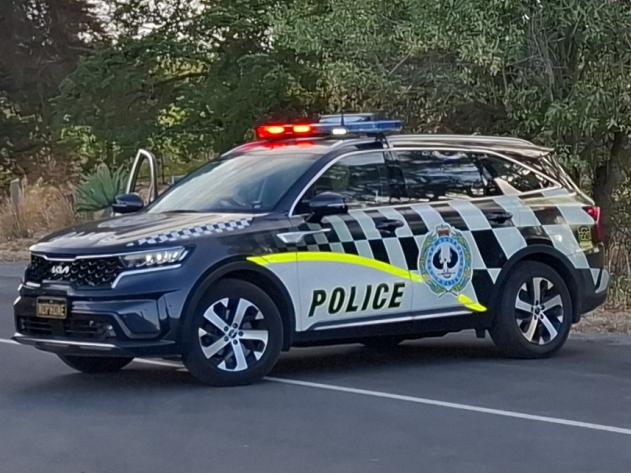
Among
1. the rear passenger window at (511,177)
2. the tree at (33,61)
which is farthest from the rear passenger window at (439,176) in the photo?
the tree at (33,61)

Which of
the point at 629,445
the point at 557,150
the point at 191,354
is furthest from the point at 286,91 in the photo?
the point at 629,445

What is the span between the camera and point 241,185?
990 cm

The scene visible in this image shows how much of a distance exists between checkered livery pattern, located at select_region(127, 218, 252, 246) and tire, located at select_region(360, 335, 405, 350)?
1873mm

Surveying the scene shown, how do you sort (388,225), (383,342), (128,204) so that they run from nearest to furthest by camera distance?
(388,225) < (128,204) < (383,342)

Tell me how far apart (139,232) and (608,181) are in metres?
8.70

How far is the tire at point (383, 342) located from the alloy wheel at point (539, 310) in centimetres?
98

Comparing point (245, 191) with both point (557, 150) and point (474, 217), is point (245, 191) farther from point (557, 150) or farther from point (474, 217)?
point (557, 150)

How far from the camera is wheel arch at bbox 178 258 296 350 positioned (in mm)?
8945

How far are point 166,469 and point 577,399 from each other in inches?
118

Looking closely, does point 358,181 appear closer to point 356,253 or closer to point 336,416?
point 356,253

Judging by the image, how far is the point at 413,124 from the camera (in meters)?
16.9

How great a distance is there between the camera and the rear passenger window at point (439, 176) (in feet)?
33.2

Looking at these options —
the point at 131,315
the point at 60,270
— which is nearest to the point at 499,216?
the point at 131,315

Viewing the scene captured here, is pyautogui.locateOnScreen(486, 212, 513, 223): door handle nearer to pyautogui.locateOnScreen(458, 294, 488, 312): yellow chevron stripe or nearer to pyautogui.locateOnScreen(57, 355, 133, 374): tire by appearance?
pyautogui.locateOnScreen(458, 294, 488, 312): yellow chevron stripe
